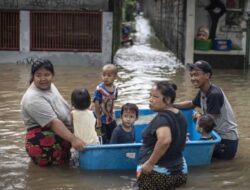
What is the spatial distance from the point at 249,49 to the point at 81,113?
1239cm

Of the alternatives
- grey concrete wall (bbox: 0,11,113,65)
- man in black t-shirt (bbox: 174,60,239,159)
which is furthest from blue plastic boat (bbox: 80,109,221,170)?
grey concrete wall (bbox: 0,11,113,65)

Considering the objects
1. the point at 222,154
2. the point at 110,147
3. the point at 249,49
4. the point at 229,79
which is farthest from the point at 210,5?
the point at 110,147

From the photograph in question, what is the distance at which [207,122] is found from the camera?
21.3ft

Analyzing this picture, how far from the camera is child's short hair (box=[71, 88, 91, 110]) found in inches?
248

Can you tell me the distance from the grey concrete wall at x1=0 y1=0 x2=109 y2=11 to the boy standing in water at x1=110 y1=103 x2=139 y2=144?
11.9 metres

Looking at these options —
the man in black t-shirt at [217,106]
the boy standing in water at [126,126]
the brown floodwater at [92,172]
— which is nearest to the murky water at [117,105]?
the brown floodwater at [92,172]

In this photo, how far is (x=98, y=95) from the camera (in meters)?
6.95

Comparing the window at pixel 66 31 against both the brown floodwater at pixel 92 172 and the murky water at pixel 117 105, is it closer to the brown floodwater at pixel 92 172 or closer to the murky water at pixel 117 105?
the murky water at pixel 117 105

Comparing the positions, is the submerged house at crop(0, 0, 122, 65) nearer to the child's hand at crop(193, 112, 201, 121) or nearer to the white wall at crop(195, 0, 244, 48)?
the white wall at crop(195, 0, 244, 48)

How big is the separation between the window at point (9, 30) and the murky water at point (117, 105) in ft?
3.18

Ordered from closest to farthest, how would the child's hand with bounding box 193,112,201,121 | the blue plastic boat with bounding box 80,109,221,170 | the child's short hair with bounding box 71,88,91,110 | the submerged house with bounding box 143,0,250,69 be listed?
1. the blue plastic boat with bounding box 80,109,221,170
2. the child's short hair with bounding box 71,88,91,110
3. the child's hand with bounding box 193,112,201,121
4. the submerged house with bounding box 143,0,250,69

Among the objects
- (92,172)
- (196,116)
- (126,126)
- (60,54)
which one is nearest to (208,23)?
(60,54)

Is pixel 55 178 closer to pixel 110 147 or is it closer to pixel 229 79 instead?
pixel 110 147

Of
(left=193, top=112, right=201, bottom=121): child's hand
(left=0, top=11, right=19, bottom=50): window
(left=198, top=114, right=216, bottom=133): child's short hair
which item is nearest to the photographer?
(left=198, top=114, right=216, bottom=133): child's short hair
